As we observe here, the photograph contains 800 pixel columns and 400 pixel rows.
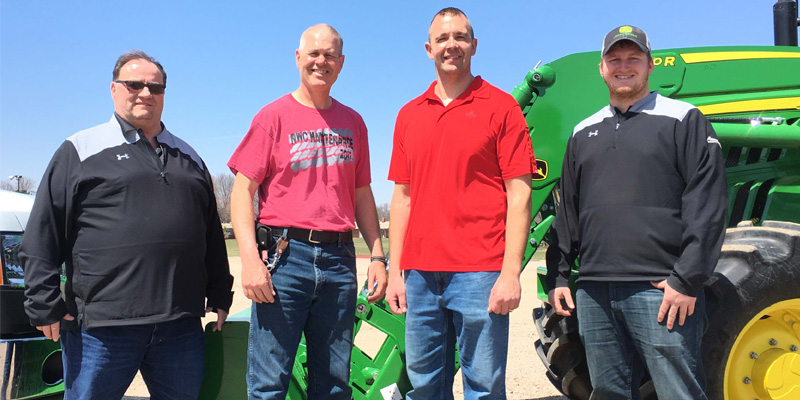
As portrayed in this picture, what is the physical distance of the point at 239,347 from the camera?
3.42 meters

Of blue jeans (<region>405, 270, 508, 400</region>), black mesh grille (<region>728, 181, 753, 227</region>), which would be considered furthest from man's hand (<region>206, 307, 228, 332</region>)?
black mesh grille (<region>728, 181, 753, 227</region>)

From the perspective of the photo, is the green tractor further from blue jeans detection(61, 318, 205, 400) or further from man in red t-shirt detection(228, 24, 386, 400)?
blue jeans detection(61, 318, 205, 400)

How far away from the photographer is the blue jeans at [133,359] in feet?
9.07

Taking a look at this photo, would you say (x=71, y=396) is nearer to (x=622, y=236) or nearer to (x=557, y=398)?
(x=622, y=236)

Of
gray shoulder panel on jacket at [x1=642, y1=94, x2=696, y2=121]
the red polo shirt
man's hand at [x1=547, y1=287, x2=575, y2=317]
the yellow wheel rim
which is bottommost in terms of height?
the yellow wheel rim

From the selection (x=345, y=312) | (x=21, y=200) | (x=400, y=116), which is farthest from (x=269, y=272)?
(x=21, y=200)

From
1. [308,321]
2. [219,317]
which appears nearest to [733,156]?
[308,321]

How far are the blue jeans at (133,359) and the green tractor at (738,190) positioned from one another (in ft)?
6.73

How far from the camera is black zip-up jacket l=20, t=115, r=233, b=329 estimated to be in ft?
9.00

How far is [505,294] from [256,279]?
1.09 m

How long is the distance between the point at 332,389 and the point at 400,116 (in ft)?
4.46

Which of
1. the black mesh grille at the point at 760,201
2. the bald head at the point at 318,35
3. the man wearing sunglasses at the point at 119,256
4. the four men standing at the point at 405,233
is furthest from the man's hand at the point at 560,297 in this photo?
the black mesh grille at the point at 760,201

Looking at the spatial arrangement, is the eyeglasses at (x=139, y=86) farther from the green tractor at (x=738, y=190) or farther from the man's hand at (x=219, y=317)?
the green tractor at (x=738, y=190)

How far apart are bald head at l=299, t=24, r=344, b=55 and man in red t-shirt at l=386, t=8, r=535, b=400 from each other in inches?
18.4
